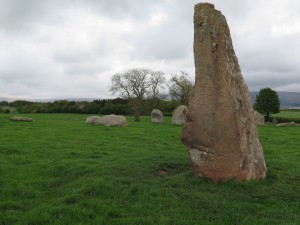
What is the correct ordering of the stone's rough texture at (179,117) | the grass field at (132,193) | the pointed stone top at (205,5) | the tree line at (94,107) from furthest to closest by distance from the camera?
1. the tree line at (94,107)
2. the stone's rough texture at (179,117)
3. the pointed stone top at (205,5)
4. the grass field at (132,193)

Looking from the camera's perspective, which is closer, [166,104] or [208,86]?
[208,86]

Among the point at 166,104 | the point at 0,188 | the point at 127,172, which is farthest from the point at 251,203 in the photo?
the point at 166,104

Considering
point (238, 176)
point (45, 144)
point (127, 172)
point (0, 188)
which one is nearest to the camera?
point (0, 188)

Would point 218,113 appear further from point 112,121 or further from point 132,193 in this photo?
point 112,121

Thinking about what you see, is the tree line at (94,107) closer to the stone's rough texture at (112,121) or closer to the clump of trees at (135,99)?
the clump of trees at (135,99)

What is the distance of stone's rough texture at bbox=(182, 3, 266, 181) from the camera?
1020 centimetres

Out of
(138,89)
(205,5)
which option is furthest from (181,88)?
(205,5)

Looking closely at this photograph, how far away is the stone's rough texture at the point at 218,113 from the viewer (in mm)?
10203

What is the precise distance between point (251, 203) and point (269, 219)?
1075 millimetres

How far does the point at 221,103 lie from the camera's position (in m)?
10.3

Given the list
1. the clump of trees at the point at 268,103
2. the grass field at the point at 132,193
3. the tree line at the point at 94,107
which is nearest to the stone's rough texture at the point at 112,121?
the grass field at the point at 132,193

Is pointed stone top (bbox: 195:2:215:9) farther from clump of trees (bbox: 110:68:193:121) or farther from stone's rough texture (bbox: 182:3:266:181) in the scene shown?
clump of trees (bbox: 110:68:193:121)

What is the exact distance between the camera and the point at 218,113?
407 inches

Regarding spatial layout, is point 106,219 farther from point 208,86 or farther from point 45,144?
point 45,144
